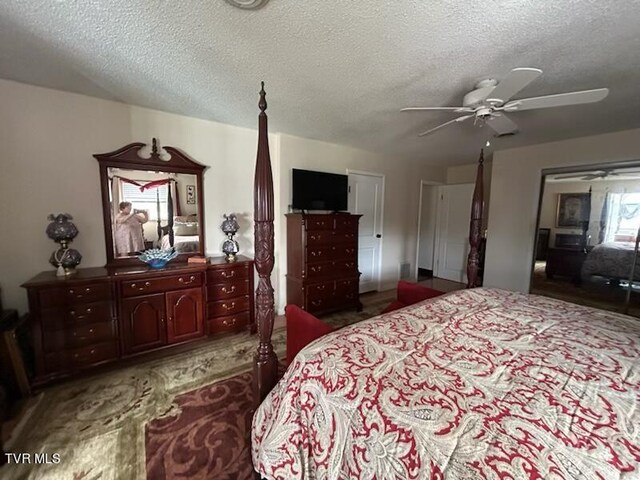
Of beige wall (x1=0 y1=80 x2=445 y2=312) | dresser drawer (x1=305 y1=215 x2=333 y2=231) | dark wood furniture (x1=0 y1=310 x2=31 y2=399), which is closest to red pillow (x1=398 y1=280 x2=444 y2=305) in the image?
dresser drawer (x1=305 y1=215 x2=333 y2=231)

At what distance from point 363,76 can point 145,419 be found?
9.28 ft

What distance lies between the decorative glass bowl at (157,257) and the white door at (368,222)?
2.60m

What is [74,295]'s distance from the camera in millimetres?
2020

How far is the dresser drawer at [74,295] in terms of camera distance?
6.32 feet

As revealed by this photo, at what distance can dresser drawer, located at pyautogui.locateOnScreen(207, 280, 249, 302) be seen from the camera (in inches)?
104

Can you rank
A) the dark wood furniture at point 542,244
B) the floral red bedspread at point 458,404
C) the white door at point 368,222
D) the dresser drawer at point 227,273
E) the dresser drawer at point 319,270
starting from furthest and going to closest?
1. the white door at point 368,222
2. the dark wood furniture at point 542,244
3. the dresser drawer at point 319,270
4. the dresser drawer at point 227,273
5. the floral red bedspread at point 458,404

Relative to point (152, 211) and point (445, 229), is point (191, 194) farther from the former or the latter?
point (445, 229)

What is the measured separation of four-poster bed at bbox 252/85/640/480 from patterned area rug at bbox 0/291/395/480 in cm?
53

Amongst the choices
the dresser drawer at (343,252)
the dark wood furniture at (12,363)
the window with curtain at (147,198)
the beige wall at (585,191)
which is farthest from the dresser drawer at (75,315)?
the beige wall at (585,191)

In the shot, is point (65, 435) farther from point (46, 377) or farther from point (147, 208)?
point (147, 208)

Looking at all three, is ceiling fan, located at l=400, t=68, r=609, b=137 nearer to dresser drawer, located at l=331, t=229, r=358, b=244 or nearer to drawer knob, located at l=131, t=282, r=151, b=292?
dresser drawer, located at l=331, t=229, r=358, b=244

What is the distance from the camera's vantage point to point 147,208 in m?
2.62

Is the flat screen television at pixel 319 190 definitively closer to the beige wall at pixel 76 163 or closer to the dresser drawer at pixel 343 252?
the beige wall at pixel 76 163

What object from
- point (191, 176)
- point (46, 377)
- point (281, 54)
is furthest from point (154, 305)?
point (281, 54)
